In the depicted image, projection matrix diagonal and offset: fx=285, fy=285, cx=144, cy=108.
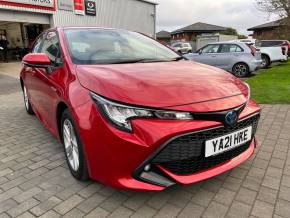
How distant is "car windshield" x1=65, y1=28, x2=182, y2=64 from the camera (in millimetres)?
2937

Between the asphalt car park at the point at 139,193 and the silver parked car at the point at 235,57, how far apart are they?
7826mm

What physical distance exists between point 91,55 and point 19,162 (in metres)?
1.50

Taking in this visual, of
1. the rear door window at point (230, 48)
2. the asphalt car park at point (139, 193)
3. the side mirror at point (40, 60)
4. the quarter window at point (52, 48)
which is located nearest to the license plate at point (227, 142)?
the asphalt car park at point (139, 193)

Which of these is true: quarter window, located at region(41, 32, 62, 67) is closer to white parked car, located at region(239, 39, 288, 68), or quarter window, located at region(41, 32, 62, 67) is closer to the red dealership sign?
white parked car, located at region(239, 39, 288, 68)

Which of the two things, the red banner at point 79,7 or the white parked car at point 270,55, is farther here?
the red banner at point 79,7

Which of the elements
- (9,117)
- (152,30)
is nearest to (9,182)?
(9,117)

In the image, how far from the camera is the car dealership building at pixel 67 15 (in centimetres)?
1686

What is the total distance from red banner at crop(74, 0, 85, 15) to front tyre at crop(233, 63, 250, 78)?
43.6 feet

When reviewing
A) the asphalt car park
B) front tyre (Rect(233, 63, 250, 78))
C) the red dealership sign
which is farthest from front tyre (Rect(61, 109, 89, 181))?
the red dealership sign

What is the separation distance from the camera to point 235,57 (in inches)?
432

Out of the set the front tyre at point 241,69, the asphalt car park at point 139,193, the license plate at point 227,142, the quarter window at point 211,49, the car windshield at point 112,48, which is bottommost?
the asphalt car park at point 139,193

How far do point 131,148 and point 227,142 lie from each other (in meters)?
0.81

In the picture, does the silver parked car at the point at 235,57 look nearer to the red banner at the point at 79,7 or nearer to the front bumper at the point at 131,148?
the front bumper at the point at 131,148

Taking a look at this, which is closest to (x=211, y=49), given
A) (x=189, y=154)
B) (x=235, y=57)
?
(x=235, y=57)
